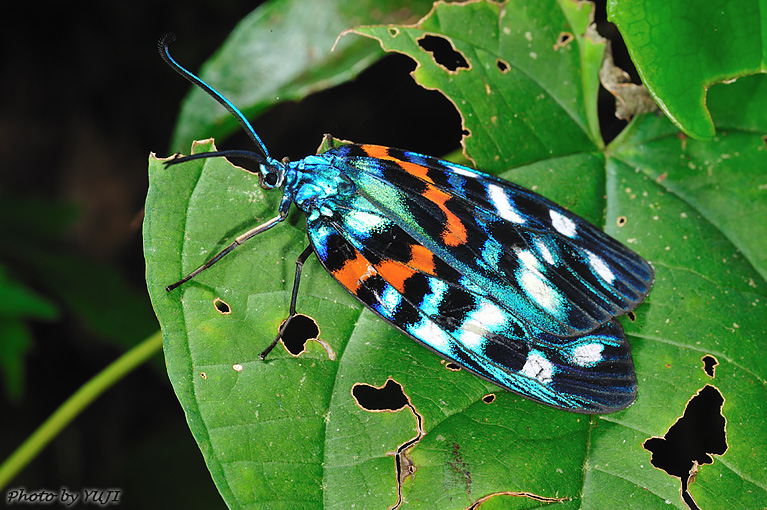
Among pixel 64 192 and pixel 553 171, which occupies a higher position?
pixel 553 171

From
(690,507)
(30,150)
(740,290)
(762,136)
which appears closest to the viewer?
(690,507)

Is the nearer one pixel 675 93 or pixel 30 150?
pixel 675 93

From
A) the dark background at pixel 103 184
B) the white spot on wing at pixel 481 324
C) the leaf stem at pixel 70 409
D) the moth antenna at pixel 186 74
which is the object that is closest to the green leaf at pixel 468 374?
the white spot on wing at pixel 481 324

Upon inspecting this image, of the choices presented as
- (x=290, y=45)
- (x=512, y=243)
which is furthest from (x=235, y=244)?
(x=290, y=45)

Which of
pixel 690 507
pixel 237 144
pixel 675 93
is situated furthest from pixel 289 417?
pixel 237 144

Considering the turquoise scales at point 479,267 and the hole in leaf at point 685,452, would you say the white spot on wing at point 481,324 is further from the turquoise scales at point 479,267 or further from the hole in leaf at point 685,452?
the hole in leaf at point 685,452

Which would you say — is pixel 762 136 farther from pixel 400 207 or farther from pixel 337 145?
pixel 337 145
